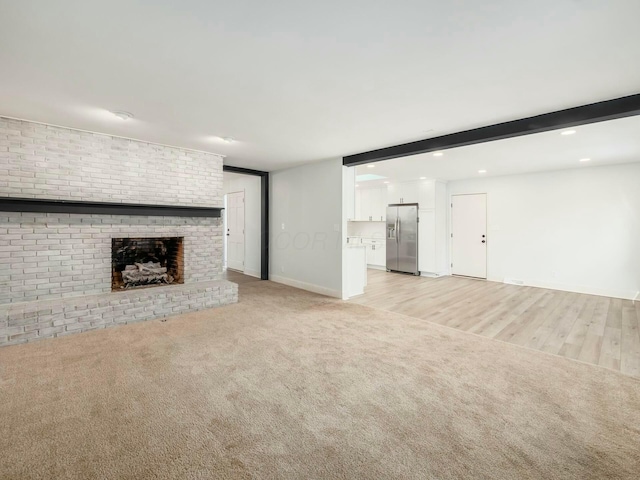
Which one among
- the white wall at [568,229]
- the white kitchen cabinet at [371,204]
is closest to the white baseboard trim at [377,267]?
the white kitchen cabinet at [371,204]

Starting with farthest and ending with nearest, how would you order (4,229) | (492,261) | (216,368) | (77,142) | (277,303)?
1. (492,261)
2. (277,303)
3. (77,142)
4. (4,229)
5. (216,368)

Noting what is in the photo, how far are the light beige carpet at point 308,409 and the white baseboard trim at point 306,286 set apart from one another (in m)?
2.04

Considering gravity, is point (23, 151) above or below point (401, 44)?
below

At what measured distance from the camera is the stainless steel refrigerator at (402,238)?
8086 millimetres

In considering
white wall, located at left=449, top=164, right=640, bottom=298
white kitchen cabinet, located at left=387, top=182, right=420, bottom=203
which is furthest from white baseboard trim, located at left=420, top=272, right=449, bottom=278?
white kitchen cabinet, located at left=387, top=182, right=420, bottom=203

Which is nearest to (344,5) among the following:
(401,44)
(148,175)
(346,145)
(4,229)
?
(401,44)

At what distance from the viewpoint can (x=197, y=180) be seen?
5.09 metres

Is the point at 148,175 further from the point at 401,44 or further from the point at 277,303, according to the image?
the point at 401,44

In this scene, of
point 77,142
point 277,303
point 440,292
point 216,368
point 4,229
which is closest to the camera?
point 216,368

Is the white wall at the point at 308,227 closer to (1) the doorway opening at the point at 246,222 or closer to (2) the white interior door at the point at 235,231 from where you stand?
(1) the doorway opening at the point at 246,222

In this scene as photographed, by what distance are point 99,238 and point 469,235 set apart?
305 inches

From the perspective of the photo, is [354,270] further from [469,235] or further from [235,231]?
[235,231]

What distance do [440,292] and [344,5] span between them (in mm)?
5495

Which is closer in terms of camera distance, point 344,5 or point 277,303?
point 344,5
